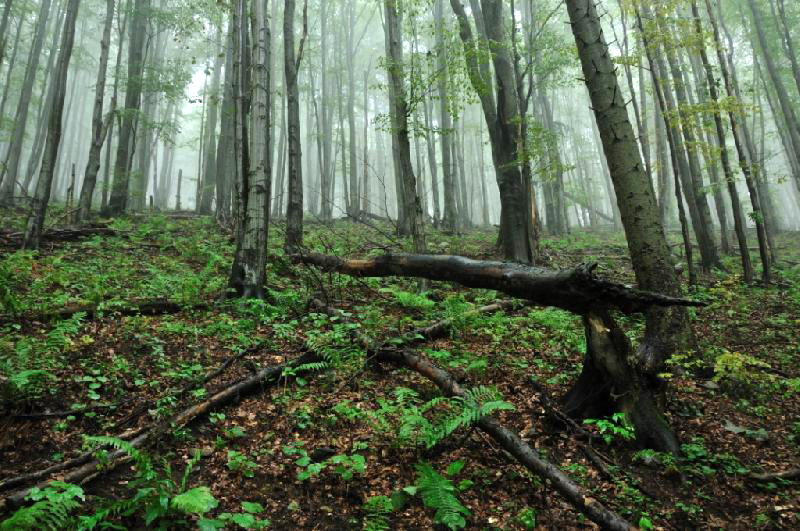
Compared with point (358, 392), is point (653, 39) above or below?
above

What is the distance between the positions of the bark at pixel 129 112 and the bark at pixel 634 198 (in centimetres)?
1378

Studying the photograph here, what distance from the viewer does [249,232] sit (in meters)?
6.96

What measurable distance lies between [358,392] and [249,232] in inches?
145

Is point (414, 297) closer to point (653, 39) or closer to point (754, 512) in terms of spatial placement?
point (754, 512)

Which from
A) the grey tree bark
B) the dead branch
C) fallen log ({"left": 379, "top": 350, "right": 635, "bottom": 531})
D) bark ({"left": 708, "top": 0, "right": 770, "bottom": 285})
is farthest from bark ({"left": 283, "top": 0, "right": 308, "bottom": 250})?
bark ({"left": 708, "top": 0, "right": 770, "bottom": 285})

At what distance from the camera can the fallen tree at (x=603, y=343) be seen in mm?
3473

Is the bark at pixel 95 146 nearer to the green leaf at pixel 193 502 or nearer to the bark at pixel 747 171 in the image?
the green leaf at pixel 193 502

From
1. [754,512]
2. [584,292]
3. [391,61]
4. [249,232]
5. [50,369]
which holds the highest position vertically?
[391,61]

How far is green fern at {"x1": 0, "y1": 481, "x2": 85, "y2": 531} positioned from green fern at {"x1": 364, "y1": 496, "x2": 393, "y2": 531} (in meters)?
1.65

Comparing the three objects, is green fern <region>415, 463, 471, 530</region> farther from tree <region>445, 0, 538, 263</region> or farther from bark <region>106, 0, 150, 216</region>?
bark <region>106, 0, 150, 216</region>

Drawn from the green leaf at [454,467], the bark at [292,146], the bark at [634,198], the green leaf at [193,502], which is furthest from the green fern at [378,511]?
the bark at [292,146]

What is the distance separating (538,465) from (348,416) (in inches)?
64.0

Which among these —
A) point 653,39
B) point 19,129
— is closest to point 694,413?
point 653,39

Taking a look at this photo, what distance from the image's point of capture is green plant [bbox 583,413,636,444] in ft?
11.4
